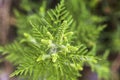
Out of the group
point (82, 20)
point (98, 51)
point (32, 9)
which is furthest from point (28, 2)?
point (98, 51)

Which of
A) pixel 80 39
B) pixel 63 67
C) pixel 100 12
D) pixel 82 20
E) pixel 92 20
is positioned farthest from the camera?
pixel 100 12

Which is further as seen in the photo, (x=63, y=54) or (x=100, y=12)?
(x=100, y=12)

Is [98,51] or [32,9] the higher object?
[32,9]

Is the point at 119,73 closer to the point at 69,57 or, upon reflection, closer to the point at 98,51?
the point at 98,51

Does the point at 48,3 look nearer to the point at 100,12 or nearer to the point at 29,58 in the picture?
the point at 100,12

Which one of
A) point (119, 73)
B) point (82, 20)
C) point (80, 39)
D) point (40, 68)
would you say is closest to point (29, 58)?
point (40, 68)

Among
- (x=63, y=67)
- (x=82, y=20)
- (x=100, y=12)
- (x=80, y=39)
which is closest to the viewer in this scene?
(x=63, y=67)

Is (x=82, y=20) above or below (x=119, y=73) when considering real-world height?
above

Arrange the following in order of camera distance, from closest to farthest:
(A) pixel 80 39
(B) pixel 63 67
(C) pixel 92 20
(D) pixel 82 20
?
(B) pixel 63 67 → (A) pixel 80 39 → (D) pixel 82 20 → (C) pixel 92 20

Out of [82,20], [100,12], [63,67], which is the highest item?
[100,12]
